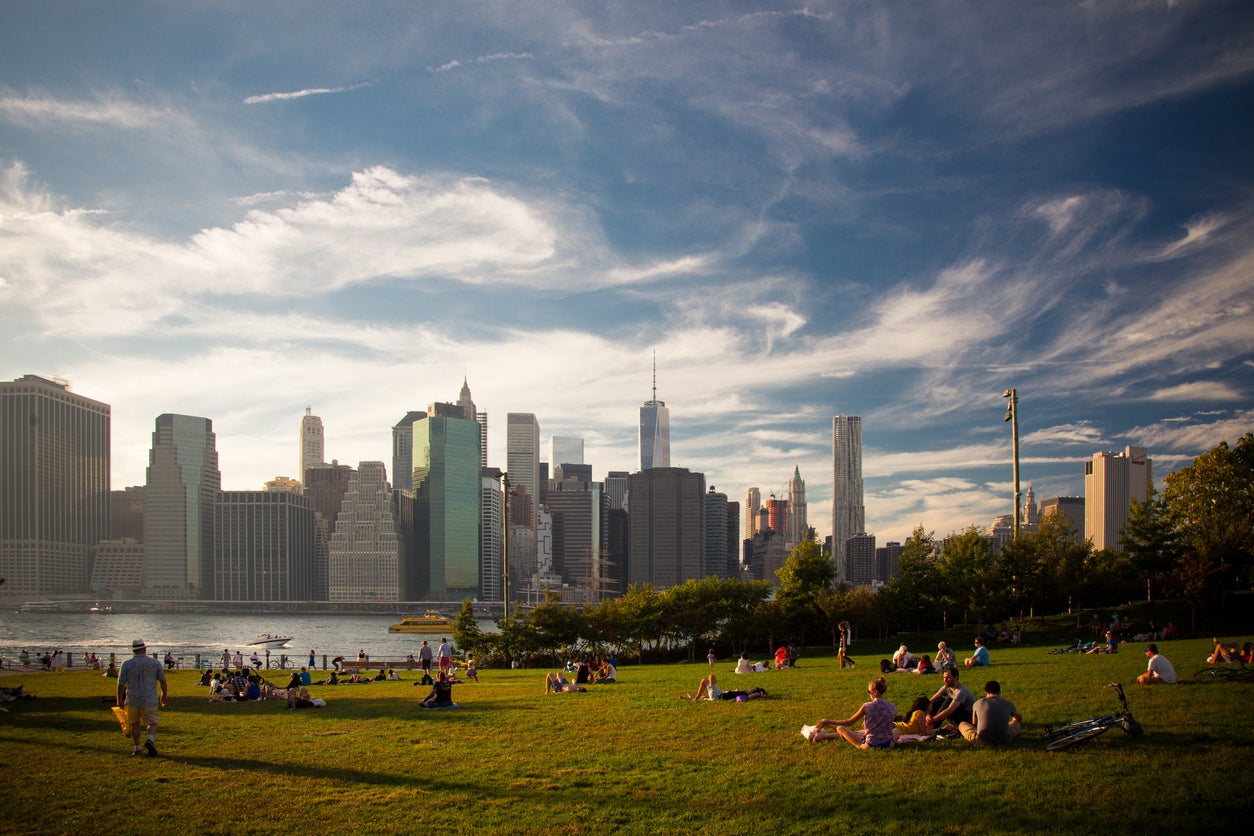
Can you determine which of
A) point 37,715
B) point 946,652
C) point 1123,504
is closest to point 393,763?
point 37,715

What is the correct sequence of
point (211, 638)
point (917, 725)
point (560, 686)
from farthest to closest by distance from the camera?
1. point (211, 638)
2. point (560, 686)
3. point (917, 725)

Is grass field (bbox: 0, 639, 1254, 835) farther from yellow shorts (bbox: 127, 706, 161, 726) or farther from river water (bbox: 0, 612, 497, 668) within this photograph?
river water (bbox: 0, 612, 497, 668)

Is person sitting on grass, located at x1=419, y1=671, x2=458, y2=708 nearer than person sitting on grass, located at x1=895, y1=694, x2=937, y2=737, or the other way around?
person sitting on grass, located at x1=895, y1=694, x2=937, y2=737

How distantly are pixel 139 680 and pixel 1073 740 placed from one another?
1486cm

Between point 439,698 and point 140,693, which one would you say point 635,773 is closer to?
point 140,693

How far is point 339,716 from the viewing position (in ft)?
61.1

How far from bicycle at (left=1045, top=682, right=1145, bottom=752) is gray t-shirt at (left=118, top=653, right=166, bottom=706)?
14258 mm

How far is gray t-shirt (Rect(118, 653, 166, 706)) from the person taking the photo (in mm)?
13695

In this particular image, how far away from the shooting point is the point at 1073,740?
11.5 m

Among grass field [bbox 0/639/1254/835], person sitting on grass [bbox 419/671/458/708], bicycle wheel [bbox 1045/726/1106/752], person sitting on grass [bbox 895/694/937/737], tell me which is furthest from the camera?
person sitting on grass [bbox 419/671/458/708]

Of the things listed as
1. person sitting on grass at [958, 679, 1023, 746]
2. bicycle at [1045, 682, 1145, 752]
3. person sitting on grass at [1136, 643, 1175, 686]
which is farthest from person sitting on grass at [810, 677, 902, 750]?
person sitting on grass at [1136, 643, 1175, 686]

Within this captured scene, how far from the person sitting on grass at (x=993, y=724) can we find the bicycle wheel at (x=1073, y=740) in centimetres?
63

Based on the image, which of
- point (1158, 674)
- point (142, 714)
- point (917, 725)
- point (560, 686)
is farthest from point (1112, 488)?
point (142, 714)

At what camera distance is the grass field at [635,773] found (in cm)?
914
